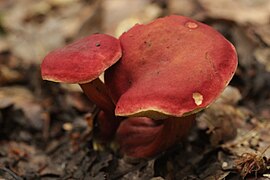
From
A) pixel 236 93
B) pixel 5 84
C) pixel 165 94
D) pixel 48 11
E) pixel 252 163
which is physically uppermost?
pixel 165 94

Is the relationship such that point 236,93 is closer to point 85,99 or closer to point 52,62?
point 85,99

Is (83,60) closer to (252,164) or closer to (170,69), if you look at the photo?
(170,69)

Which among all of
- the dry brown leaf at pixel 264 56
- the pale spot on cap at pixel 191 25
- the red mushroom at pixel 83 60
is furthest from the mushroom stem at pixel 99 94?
the dry brown leaf at pixel 264 56

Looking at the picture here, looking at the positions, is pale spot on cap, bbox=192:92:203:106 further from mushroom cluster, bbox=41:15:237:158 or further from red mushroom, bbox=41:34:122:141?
red mushroom, bbox=41:34:122:141

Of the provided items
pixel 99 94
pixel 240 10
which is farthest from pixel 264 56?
pixel 99 94

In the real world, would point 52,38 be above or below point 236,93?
below

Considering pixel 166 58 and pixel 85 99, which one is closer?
pixel 166 58

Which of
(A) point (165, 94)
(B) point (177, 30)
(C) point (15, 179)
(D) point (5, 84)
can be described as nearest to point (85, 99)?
(D) point (5, 84)
